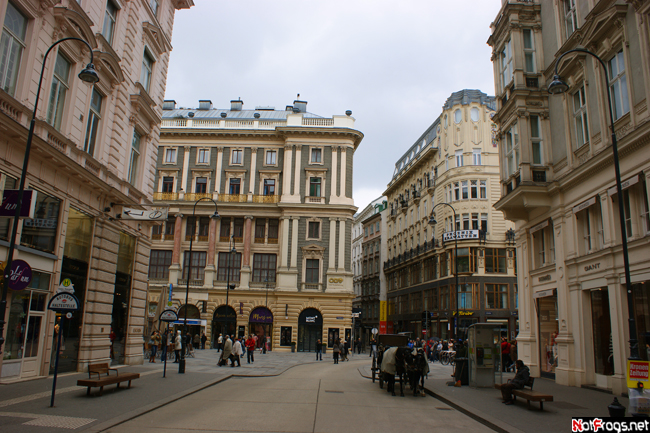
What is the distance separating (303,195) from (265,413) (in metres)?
40.6

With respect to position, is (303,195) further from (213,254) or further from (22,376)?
(22,376)

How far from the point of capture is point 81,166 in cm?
1769

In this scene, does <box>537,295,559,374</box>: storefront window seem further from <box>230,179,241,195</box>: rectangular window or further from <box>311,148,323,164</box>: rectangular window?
<box>230,179,241,195</box>: rectangular window

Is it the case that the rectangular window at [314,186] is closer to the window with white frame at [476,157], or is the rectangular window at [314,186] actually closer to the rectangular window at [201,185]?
the rectangular window at [201,185]

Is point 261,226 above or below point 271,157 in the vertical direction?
below

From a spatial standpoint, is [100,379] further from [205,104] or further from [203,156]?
[205,104]

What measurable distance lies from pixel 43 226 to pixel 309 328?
3521cm

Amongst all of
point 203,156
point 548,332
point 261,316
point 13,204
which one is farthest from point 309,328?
point 13,204

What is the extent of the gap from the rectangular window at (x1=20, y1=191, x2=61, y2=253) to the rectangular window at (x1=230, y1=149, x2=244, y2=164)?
122 feet

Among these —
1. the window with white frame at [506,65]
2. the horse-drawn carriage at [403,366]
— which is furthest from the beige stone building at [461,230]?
the horse-drawn carriage at [403,366]

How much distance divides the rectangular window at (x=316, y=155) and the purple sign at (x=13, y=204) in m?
40.1

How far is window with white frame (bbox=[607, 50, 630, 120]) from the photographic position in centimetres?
1719

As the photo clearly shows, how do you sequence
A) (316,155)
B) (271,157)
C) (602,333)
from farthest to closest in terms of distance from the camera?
(271,157), (316,155), (602,333)

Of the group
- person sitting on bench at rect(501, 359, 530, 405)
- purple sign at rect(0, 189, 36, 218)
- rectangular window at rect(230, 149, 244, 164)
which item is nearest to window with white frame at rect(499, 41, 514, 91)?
person sitting on bench at rect(501, 359, 530, 405)
